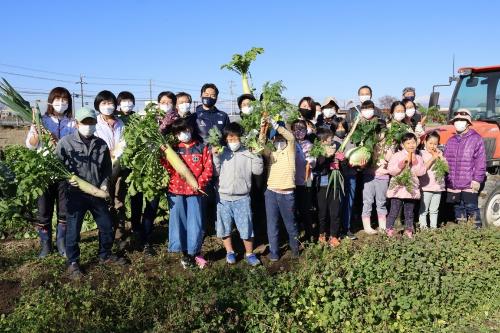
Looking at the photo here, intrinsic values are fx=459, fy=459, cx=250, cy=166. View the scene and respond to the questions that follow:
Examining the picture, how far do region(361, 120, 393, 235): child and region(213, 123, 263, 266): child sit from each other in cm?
200

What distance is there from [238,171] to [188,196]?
25.8 inches

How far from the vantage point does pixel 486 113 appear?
25.6 ft

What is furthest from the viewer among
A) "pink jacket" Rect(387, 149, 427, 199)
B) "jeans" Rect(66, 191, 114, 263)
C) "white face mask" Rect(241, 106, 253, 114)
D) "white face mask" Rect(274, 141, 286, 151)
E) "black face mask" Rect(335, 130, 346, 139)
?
"black face mask" Rect(335, 130, 346, 139)

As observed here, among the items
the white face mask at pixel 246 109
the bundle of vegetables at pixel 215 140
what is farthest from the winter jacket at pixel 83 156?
the white face mask at pixel 246 109

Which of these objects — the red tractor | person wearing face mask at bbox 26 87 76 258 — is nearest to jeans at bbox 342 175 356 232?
the red tractor

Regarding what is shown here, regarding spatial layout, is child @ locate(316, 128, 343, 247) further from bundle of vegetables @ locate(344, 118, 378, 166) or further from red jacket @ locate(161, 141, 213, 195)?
red jacket @ locate(161, 141, 213, 195)

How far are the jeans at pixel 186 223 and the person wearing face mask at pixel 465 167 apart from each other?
3.69 metres

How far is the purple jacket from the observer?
6.37 metres

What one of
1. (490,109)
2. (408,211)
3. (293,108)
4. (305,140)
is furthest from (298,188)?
(490,109)

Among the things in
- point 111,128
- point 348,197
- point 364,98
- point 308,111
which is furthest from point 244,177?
point 364,98

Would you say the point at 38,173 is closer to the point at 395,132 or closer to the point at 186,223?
the point at 186,223

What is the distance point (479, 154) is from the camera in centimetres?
636

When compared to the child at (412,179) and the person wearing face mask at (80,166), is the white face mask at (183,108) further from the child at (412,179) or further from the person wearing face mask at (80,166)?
the child at (412,179)

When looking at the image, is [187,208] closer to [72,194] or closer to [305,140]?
[72,194]
